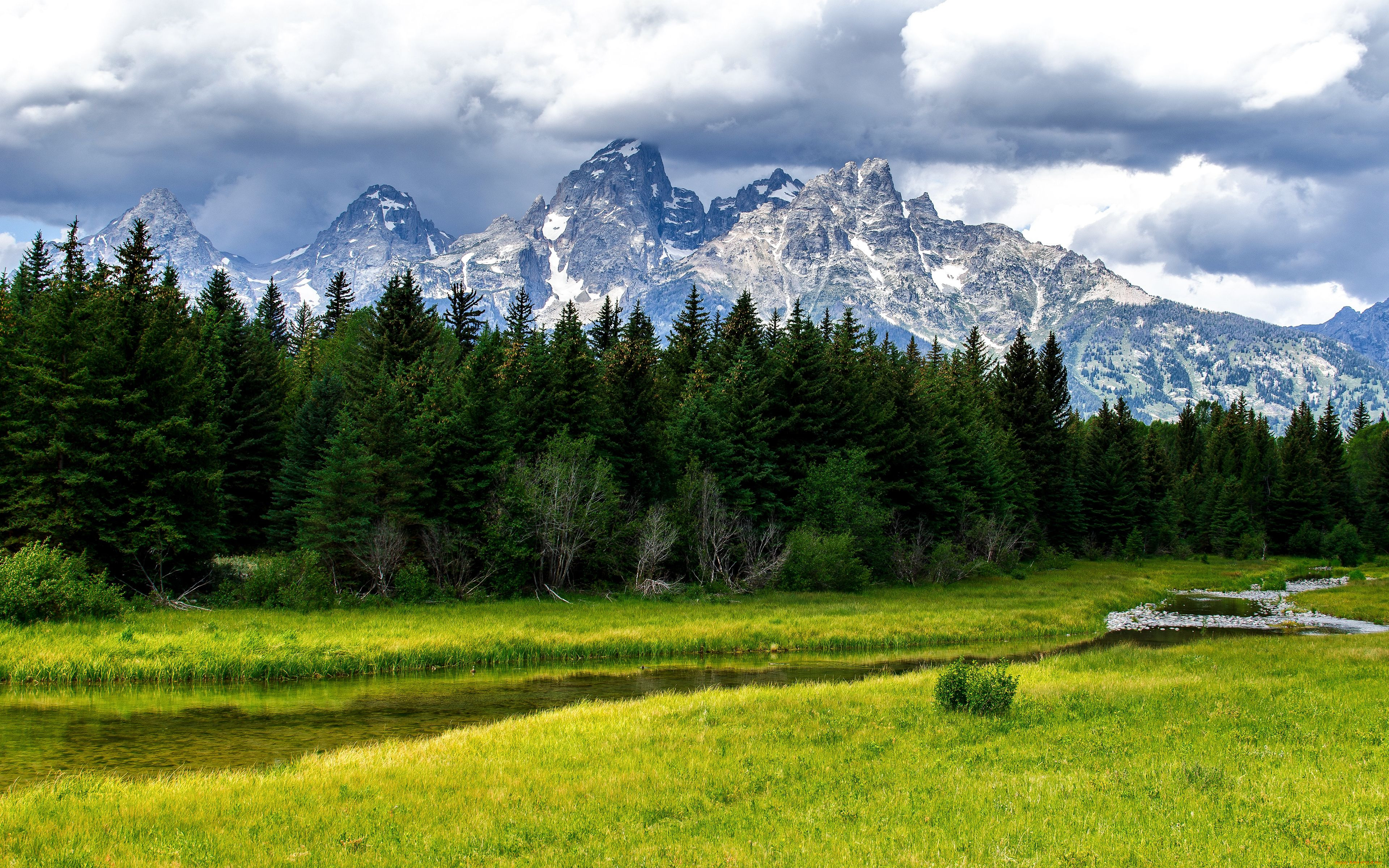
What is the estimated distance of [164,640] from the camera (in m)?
27.3

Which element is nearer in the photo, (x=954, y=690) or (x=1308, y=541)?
(x=954, y=690)

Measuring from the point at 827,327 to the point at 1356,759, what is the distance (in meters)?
65.4

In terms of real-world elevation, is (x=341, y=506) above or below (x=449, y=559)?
above

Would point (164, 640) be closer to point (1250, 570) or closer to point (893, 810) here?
point (893, 810)

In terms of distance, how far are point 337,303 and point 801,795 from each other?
94.5 m

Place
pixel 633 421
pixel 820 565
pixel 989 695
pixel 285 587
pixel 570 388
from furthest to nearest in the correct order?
pixel 633 421 < pixel 820 565 < pixel 570 388 < pixel 285 587 < pixel 989 695

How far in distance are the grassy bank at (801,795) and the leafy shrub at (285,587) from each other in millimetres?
21853

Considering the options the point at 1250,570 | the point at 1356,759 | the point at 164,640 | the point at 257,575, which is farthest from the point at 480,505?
the point at 1250,570

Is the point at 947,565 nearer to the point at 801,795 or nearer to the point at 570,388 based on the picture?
the point at 570,388

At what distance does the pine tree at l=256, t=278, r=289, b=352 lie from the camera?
95.4 metres

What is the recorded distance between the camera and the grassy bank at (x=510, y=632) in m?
26.0

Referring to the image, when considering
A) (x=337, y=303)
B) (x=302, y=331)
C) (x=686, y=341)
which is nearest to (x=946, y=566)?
(x=686, y=341)

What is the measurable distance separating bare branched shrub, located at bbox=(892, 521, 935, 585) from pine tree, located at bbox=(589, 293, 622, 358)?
30225 millimetres

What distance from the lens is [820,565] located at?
165 ft
